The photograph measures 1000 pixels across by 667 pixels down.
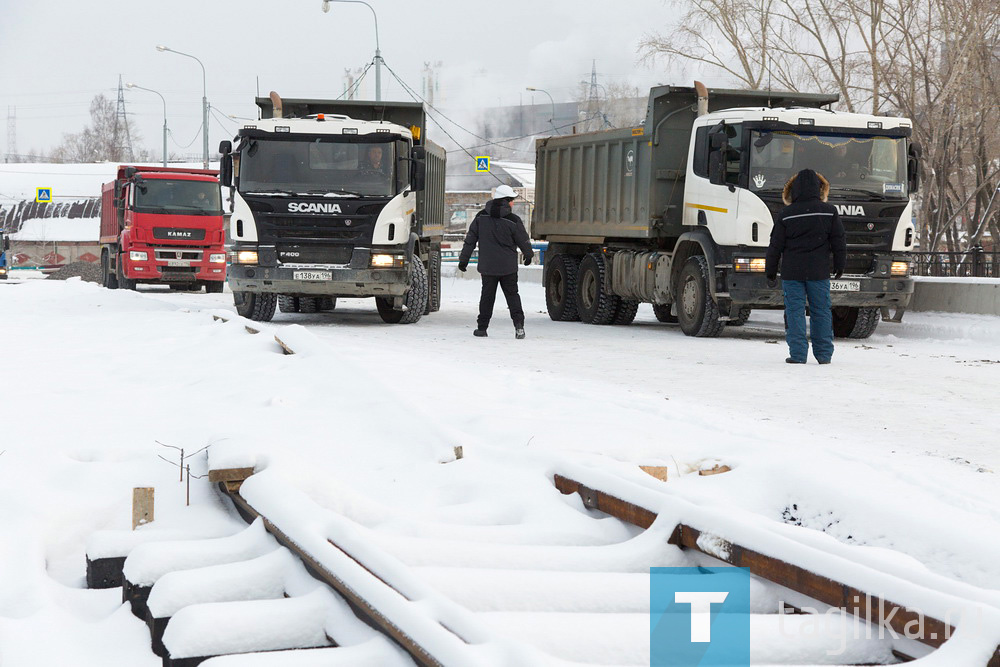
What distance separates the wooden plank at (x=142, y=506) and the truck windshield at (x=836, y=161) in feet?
35.1

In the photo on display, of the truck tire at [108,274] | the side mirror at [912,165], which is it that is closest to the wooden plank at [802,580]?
Answer: the side mirror at [912,165]

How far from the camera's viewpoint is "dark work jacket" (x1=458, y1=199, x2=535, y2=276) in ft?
46.0

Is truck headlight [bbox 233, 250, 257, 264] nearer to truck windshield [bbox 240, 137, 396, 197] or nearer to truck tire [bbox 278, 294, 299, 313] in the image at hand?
truck windshield [bbox 240, 137, 396, 197]

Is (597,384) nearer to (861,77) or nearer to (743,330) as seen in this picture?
(743,330)

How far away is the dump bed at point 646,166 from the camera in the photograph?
15.6 meters

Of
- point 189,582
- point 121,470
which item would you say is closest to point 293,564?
point 189,582

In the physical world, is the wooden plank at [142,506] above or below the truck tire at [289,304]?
above

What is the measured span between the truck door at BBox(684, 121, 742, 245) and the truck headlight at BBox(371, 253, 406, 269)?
13.0ft

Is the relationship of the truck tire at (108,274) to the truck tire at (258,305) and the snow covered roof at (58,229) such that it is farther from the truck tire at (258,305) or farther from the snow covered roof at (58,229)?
the snow covered roof at (58,229)

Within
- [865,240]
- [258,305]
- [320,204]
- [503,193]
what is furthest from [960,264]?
[258,305]

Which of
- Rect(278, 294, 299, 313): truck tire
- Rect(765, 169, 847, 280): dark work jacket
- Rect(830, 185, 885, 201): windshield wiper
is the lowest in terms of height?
Rect(278, 294, 299, 313): truck tire

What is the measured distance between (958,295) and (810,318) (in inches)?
239

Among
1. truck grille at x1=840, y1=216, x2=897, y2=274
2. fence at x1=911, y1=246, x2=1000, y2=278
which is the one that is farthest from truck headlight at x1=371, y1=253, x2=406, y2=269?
fence at x1=911, y1=246, x2=1000, y2=278

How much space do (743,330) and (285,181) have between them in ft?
22.8
